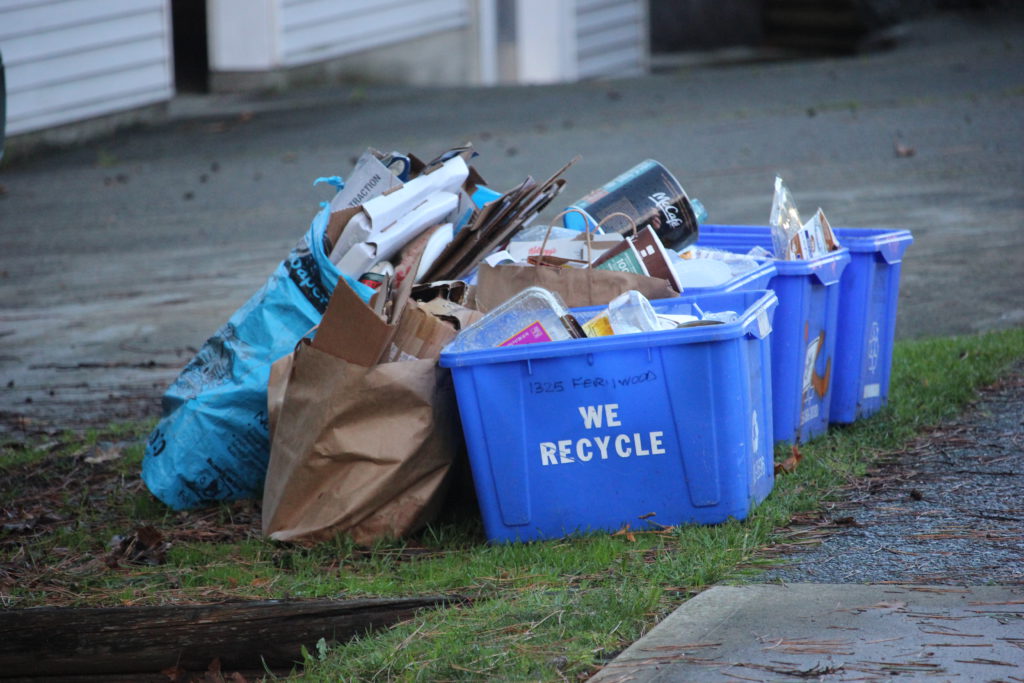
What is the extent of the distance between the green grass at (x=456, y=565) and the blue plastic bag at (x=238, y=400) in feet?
0.39

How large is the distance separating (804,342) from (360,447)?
1.48m

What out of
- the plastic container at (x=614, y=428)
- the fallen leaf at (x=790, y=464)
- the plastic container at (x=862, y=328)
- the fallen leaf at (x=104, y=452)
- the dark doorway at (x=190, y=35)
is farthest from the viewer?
the dark doorway at (x=190, y=35)

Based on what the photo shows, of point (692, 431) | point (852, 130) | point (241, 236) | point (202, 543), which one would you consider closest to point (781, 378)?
point (692, 431)

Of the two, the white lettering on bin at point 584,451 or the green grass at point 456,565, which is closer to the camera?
the green grass at point 456,565

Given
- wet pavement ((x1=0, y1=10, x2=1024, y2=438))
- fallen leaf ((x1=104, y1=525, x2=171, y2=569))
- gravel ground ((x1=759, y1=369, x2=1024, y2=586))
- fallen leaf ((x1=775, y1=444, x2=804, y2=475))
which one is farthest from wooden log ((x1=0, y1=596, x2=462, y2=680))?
wet pavement ((x1=0, y1=10, x2=1024, y2=438))

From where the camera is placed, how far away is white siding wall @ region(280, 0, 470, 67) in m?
14.2

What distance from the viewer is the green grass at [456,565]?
2.77 metres

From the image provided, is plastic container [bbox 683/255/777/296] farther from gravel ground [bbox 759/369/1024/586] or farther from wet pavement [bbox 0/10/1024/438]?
wet pavement [bbox 0/10/1024/438]

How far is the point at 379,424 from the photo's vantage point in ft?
11.4

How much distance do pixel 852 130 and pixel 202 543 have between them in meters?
8.40

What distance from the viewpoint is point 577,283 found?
3605mm

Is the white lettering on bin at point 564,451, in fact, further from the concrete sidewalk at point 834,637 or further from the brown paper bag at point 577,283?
the concrete sidewalk at point 834,637

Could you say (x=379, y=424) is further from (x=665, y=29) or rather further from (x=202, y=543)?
(x=665, y=29)

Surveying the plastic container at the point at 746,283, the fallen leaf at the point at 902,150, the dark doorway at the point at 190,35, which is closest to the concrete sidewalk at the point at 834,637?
the plastic container at the point at 746,283
